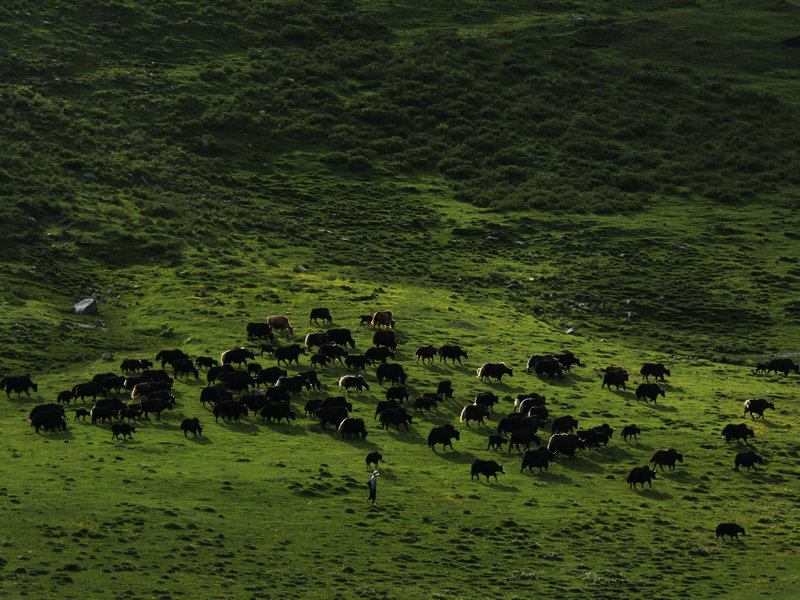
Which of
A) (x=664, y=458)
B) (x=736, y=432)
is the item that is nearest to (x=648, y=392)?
(x=736, y=432)

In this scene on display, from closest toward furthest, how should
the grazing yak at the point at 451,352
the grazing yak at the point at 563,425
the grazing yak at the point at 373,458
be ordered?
the grazing yak at the point at 373,458, the grazing yak at the point at 563,425, the grazing yak at the point at 451,352

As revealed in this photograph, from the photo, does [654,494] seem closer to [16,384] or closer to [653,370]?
[653,370]

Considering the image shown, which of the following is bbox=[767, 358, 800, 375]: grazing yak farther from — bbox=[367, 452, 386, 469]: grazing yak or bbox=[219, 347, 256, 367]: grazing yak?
bbox=[367, 452, 386, 469]: grazing yak

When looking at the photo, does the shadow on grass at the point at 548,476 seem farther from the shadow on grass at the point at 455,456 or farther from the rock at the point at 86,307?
the rock at the point at 86,307

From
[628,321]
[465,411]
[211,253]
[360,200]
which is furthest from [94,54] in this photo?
[465,411]

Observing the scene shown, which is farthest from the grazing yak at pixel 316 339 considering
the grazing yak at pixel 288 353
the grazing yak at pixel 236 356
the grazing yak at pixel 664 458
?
the grazing yak at pixel 664 458

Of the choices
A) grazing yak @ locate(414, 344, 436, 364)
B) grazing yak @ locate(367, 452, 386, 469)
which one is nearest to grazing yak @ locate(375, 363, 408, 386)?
grazing yak @ locate(414, 344, 436, 364)
